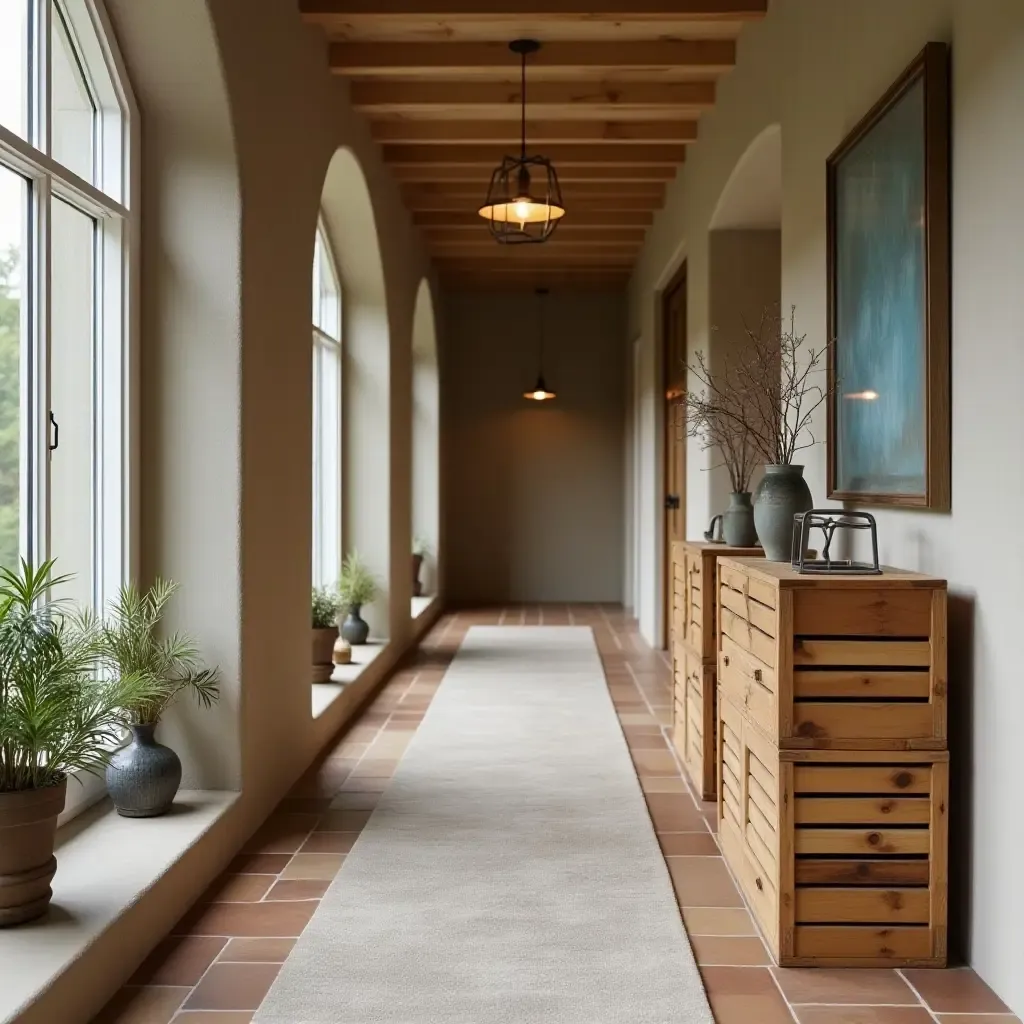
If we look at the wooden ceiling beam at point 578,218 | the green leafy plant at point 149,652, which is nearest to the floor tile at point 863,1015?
the green leafy plant at point 149,652

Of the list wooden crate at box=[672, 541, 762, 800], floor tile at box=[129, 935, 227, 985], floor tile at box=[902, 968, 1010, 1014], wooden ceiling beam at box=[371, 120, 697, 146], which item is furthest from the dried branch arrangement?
floor tile at box=[129, 935, 227, 985]

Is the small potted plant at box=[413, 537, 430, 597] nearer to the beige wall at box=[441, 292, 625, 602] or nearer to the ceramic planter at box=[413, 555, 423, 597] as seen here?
the ceramic planter at box=[413, 555, 423, 597]

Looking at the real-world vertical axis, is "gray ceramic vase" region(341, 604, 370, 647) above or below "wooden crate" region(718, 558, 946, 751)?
below

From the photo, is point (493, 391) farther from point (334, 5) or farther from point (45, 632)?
point (45, 632)

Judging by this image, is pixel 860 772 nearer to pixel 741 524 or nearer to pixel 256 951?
pixel 256 951

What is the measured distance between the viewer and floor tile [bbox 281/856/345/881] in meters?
3.26

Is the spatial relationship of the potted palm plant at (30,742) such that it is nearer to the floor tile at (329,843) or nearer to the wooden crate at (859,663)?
the floor tile at (329,843)

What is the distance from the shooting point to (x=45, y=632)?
240 centimetres

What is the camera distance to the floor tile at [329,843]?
138 inches

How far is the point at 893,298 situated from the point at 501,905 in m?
1.95

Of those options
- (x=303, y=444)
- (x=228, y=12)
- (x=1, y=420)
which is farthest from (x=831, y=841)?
(x=228, y=12)

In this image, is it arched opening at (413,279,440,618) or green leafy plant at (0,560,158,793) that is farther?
arched opening at (413,279,440,618)

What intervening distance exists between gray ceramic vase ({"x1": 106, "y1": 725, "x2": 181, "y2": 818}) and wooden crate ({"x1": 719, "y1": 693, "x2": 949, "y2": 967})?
1.70m

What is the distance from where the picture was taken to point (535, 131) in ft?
19.6
